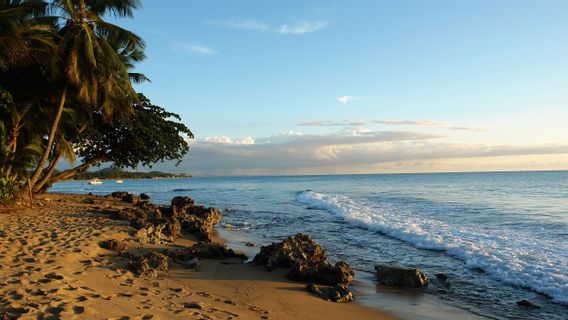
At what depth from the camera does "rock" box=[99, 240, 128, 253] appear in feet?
29.9

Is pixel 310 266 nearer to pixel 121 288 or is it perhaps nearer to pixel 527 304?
pixel 121 288

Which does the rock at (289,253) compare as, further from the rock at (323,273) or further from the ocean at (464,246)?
the ocean at (464,246)

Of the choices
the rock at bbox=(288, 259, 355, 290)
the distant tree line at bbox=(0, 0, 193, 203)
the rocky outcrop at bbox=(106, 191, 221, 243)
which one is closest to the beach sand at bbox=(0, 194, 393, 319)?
the rock at bbox=(288, 259, 355, 290)

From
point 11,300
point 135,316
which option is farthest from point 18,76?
point 135,316

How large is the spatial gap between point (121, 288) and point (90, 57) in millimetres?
10861

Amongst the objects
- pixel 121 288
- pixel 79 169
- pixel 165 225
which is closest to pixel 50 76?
pixel 165 225

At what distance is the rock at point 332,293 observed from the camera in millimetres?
7222

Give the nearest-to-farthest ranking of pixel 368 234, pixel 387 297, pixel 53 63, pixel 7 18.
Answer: pixel 387 297
pixel 7 18
pixel 53 63
pixel 368 234

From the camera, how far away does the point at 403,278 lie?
8336 mm

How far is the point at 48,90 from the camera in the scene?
15.8 meters

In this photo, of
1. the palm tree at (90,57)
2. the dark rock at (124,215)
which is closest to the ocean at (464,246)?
the dark rock at (124,215)

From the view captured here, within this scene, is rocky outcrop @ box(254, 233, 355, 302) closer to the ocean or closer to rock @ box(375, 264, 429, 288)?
rock @ box(375, 264, 429, 288)

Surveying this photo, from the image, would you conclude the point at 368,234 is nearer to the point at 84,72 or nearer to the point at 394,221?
the point at 394,221

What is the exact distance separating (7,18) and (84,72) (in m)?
3.10
